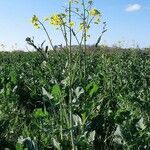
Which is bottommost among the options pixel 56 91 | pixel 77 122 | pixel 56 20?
pixel 77 122

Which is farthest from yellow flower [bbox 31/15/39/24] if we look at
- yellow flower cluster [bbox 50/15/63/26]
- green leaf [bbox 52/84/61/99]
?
green leaf [bbox 52/84/61/99]

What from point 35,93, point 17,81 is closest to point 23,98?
point 17,81

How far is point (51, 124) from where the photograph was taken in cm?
394

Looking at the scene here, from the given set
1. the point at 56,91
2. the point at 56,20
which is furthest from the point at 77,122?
the point at 56,20

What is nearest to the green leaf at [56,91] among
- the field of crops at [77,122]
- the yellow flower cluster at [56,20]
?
the field of crops at [77,122]

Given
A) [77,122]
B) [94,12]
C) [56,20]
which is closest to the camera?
[56,20]

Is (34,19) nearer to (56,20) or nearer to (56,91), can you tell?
(56,20)

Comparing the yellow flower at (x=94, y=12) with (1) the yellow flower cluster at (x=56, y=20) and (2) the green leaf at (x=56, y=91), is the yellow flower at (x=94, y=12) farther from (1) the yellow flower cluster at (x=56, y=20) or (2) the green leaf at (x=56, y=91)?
(2) the green leaf at (x=56, y=91)

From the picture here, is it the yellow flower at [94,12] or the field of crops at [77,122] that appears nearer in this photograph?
the field of crops at [77,122]

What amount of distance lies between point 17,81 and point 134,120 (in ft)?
12.0

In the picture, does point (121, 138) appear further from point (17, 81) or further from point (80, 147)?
point (17, 81)

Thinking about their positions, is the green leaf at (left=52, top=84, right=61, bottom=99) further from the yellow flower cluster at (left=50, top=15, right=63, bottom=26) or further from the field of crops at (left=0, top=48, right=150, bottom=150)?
the yellow flower cluster at (left=50, top=15, right=63, bottom=26)

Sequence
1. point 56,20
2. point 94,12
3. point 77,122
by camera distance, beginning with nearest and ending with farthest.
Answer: point 56,20
point 77,122
point 94,12

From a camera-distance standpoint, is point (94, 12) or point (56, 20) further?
point (94, 12)
